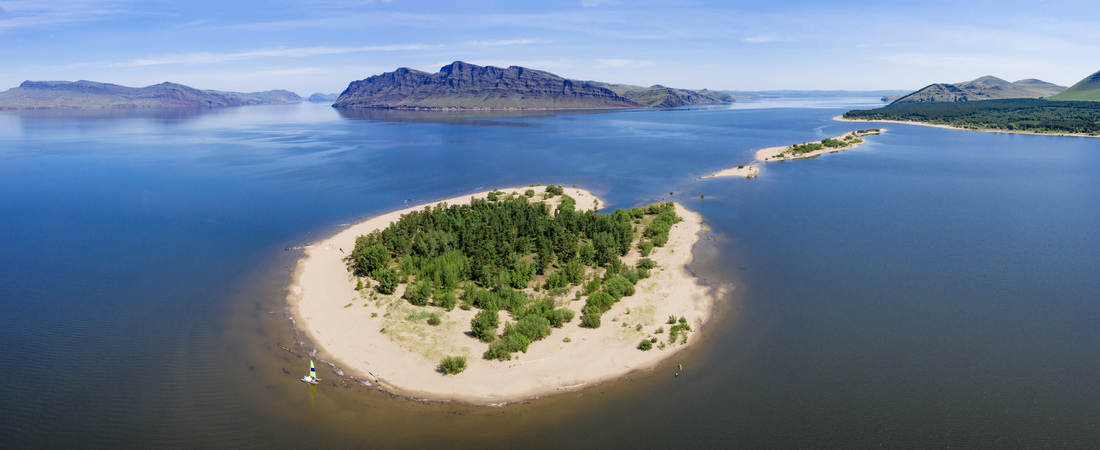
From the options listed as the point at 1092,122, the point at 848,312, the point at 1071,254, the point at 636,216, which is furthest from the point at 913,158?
the point at 1092,122

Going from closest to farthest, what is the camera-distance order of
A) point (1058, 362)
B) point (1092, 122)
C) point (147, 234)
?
point (1058, 362) < point (147, 234) < point (1092, 122)

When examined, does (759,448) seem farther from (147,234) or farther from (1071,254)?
(147,234)

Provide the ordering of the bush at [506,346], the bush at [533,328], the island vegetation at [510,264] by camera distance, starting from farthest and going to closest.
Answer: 1. the island vegetation at [510,264]
2. the bush at [533,328]
3. the bush at [506,346]

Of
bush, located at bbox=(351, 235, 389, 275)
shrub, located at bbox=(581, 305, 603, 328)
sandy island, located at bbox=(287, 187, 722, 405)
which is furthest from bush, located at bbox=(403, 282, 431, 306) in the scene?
shrub, located at bbox=(581, 305, 603, 328)

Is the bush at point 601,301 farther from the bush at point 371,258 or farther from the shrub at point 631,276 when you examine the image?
the bush at point 371,258

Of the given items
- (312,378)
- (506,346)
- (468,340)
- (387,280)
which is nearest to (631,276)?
(506,346)

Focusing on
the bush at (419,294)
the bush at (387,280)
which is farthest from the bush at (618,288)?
the bush at (387,280)
